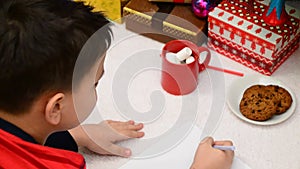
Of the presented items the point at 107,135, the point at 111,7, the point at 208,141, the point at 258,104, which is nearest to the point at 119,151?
the point at 107,135

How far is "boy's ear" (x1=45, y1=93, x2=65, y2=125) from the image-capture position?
0.66m

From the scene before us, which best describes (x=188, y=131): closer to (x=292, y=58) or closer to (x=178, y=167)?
(x=178, y=167)

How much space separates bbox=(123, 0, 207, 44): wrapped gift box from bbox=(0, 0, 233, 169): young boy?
32 cm

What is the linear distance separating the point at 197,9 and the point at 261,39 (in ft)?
0.47

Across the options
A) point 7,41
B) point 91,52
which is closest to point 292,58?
point 91,52

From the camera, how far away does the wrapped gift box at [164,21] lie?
39.8 inches

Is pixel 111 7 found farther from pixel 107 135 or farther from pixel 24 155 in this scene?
pixel 24 155

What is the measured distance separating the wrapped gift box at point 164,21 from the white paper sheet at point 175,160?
0.23 metres

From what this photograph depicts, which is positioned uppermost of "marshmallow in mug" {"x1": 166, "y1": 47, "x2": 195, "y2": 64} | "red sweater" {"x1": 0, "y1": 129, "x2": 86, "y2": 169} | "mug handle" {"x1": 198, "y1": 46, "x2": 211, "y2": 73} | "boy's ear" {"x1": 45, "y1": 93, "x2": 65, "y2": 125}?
"boy's ear" {"x1": 45, "y1": 93, "x2": 65, "y2": 125}

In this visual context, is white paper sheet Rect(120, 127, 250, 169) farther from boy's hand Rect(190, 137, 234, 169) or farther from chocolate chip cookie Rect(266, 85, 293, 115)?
chocolate chip cookie Rect(266, 85, 293, 115)

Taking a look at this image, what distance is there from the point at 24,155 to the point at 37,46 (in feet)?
0.45

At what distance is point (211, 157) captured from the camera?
83 centimetres

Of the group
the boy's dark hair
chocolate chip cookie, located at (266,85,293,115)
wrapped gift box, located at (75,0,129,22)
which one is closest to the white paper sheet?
chocolate chip cookie, located at (266,85,293,115)

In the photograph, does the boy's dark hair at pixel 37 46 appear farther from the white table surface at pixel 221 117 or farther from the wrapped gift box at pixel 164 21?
the wrapped gift box at pixel 164 21
